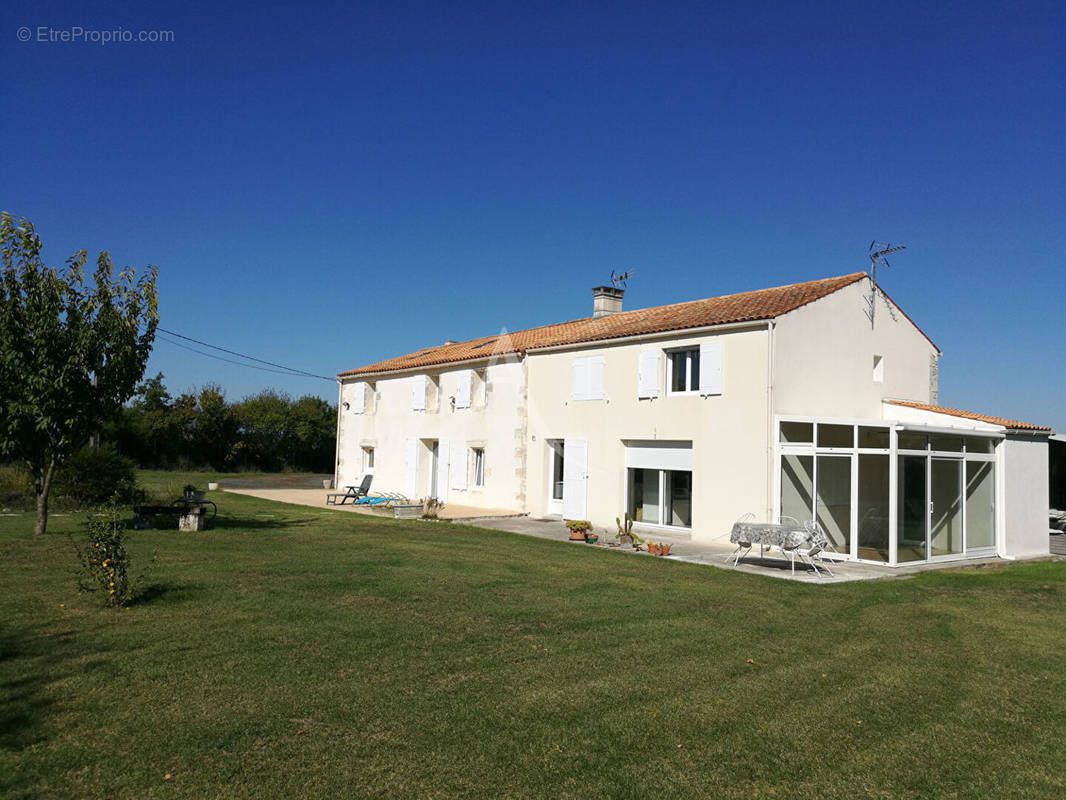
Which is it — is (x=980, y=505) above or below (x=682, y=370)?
below

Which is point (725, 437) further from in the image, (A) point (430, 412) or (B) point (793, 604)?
(A) point (430, 412)

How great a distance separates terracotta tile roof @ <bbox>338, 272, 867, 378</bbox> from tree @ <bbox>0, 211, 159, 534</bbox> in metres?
9.67

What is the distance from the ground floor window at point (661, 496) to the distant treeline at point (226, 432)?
78.7ft

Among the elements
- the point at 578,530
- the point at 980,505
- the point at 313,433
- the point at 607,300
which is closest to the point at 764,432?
Answer: the point at 578,530

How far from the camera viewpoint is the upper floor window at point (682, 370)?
632 inches

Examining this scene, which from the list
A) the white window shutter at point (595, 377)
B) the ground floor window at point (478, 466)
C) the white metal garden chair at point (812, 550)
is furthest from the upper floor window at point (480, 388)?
the white metal garden chair at point (812, 550)

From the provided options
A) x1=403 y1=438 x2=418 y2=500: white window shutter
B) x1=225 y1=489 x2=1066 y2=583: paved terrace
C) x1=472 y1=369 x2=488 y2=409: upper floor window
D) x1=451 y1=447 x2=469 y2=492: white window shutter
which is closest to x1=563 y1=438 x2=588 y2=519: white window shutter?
x1=225 y1=489 x2=1066 y2=583: paved terrace

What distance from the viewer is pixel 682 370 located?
53.7 feet

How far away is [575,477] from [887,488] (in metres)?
6.96

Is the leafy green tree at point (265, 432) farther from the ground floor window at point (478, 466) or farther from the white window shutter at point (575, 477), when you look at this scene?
the white window shutter at point (575, 477)

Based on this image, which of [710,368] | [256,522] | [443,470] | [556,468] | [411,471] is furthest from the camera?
[411,471]

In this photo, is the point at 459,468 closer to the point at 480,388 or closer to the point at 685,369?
the point at 480,388

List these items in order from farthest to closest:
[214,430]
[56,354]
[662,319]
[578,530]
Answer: [214,430] → [662,319] → [578,530] → [56,354]

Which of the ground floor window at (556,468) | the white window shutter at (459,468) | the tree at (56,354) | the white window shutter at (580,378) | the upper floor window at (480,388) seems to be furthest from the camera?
the white window shutter at (459,468)
